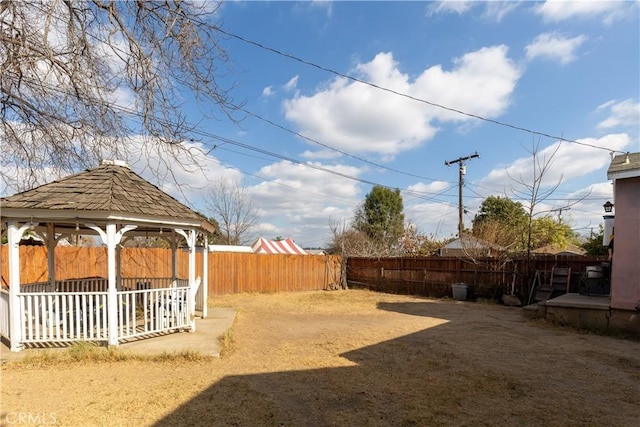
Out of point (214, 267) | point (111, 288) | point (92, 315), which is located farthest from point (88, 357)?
point (214, 267)

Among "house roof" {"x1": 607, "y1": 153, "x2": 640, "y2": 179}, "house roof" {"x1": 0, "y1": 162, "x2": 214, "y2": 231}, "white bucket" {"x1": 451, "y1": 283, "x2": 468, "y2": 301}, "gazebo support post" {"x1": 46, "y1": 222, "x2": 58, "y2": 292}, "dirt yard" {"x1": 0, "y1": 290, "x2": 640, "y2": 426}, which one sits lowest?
"white bucket" {"x1": 451, "y1": 283, "x2": 468, "y2": 301}

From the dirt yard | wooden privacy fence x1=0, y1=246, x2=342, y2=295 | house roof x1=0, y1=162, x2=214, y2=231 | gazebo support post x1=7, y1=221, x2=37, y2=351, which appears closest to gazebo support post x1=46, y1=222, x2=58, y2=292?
house roof x1=0, y1=162, x2=214, y2=231

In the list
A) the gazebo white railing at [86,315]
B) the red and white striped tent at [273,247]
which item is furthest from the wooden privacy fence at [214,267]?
the gazebo white railing at [86,315]

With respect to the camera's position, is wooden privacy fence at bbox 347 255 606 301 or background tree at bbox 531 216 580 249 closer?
wooden privacy fence at bbox 347 255 606 301

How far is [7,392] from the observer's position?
4445 mm

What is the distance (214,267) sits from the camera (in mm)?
15312

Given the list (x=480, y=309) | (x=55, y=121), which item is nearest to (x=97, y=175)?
(x=55, y=121)

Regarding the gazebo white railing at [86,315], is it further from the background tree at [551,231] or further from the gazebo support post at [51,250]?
the background tree at [551,231]

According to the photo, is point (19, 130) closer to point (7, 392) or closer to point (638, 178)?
point (7, 392)

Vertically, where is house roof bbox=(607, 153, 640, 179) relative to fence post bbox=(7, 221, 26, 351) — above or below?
above

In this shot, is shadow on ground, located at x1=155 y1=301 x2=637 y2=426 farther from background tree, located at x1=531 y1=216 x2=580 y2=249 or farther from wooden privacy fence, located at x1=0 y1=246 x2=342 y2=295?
background tree, located at x1=531 y1=216 x2=580 y2=249

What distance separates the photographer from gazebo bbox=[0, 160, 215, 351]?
20.3ft

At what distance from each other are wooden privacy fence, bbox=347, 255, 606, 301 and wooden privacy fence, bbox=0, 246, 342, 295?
1.96m

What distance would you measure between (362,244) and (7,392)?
2078cm
